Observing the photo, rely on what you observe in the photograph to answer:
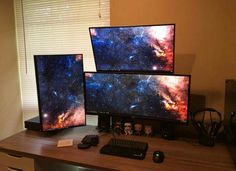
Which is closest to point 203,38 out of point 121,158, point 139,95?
point 139,95

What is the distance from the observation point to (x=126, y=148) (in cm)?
158

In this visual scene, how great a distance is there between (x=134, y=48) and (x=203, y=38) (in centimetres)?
53

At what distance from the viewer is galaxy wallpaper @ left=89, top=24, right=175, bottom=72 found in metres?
1.59

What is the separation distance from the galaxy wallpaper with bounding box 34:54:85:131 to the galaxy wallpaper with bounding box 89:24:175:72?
228 mm

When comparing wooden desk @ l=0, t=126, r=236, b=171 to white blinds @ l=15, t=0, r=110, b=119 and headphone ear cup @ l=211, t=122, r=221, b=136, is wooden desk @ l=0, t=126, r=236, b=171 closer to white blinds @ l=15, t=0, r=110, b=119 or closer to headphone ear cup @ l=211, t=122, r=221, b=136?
headphone ear cup @ l=211, t=122, r=221, b=136

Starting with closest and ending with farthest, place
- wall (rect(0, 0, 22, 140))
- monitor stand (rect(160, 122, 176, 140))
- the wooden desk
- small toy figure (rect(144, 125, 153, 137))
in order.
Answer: the wooden desk → monitor stand (rect(160, 122, 176, 140)) → small toy figure (rect(144, 125, 153, 137)) → wall (rect(0, 0, 22, 140))

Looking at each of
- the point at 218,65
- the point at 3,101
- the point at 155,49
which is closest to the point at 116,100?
the point at 155,49

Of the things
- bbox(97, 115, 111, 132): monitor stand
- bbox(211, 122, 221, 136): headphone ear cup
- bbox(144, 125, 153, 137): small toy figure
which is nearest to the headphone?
bbox(211, 122, 221, 136): headphone ear cup

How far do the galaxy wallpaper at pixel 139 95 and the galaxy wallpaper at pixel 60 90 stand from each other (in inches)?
3.7

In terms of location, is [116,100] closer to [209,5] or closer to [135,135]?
[135,135]

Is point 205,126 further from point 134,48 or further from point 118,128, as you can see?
point 134,48

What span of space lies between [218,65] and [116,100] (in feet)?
2.64

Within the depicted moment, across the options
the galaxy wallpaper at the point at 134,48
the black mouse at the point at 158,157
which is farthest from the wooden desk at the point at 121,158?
the galaxy wallpaper at the point at 134,48

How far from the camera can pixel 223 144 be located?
1.65 metres
